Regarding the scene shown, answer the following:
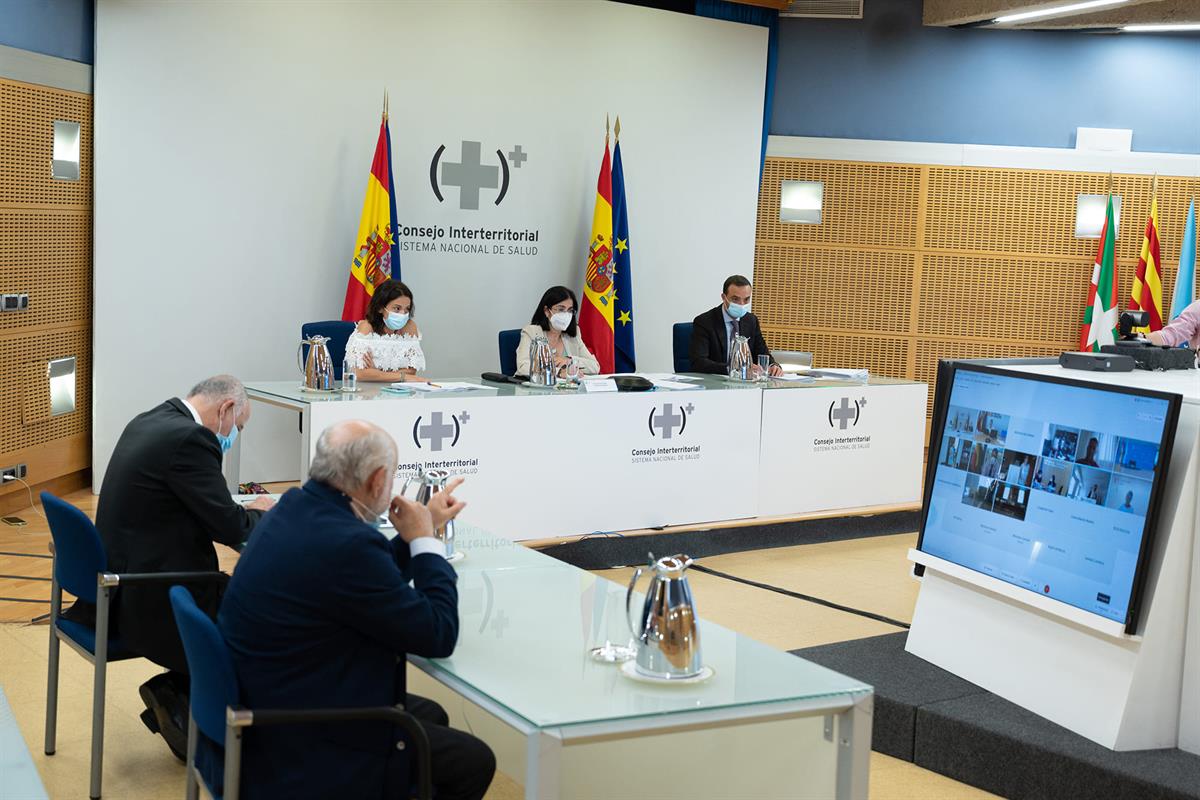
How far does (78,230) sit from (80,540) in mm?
4322

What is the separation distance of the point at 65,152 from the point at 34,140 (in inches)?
10.3

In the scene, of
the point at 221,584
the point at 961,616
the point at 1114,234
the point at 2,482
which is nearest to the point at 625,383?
the point at 961,616

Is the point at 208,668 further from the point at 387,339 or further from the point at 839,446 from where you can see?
the point at 839,446

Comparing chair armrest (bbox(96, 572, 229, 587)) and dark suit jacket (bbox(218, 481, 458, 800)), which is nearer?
dark suit jacket (bbox(218, 481, 458, 800))

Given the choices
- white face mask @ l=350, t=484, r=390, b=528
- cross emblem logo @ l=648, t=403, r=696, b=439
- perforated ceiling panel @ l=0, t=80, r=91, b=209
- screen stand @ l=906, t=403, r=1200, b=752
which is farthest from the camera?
perforated ceiling panel @ l=0, t=80, r=91, b=209

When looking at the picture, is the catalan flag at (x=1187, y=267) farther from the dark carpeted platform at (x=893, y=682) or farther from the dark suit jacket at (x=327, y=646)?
the dark suit jacket at (x=327, y=646)

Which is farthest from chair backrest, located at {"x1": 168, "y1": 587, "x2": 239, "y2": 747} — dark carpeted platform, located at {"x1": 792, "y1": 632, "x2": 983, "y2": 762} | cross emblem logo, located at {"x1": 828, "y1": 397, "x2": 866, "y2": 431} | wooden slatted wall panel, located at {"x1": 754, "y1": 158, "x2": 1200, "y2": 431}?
wooden slatted wall panel, located at {"x1": 754, "y1": 158, "x2": 1200, "y2": 431}

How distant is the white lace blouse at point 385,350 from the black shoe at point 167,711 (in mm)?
2669

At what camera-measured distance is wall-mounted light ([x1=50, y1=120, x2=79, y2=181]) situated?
6766 mm

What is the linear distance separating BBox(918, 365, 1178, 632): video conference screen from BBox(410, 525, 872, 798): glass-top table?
143cm

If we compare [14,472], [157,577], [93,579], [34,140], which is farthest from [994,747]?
[34,140]

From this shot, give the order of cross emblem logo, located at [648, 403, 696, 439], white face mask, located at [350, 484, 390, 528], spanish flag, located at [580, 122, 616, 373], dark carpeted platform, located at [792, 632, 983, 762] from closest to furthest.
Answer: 1. white face mask, located at [350, 484, 390, 528]
2. dark carpeted platform, located at [792, 632, 983, 762]
3. cross emblem logo, located at [648, 403, 696, 439]
4. spanish flag, located at [580, 122, 616, 373]

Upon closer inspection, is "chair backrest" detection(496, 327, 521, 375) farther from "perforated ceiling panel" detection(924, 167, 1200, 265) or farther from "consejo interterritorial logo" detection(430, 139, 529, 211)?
"perforated ceiling panel" detection(924, 167, 1200, 265)

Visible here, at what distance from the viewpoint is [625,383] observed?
606 centimetres
